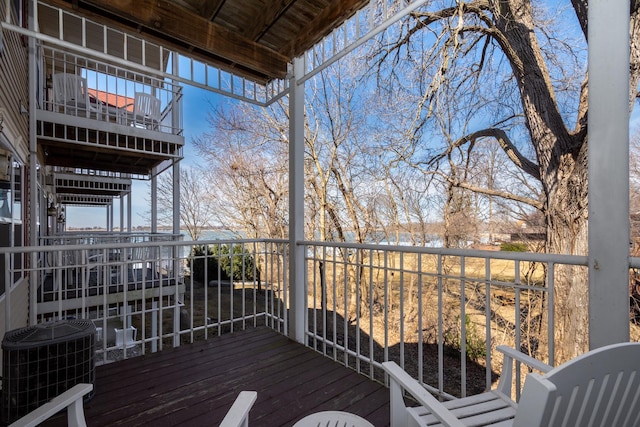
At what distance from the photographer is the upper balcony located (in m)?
5.26

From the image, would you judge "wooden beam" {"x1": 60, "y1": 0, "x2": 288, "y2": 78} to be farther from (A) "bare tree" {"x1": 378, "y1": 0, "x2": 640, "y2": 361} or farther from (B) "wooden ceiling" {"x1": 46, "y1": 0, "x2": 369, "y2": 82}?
(A) "bare tree" {"x1": 378, "y1": 0, "x2": 640, "y2": 361}

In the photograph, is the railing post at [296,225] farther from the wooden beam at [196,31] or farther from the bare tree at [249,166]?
the bare tree at [249,166]

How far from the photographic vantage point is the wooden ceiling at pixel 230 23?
2162 mm

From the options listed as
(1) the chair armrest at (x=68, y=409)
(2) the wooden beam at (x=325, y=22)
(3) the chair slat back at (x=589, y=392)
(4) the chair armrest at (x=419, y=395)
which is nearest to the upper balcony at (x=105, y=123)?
(2) the wooden beam at (x=325, y=22)

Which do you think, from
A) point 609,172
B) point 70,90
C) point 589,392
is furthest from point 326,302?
point 70,90

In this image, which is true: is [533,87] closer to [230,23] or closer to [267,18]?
[267,18]

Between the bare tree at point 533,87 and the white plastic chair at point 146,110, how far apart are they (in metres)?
5.28

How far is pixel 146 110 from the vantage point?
665cm

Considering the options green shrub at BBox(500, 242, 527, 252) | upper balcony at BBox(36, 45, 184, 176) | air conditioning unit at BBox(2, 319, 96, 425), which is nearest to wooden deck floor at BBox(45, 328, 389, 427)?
air conditioning unit at BBox(2, 319, 96, 425)

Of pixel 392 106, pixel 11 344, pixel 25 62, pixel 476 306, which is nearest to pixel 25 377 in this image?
pixel 11 344

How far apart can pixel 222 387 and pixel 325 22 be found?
2868 mm

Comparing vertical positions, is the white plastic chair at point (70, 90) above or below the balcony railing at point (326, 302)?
above

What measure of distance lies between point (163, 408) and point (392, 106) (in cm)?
761

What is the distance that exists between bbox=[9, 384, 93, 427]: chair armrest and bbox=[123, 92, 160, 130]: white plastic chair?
6.29 meters
